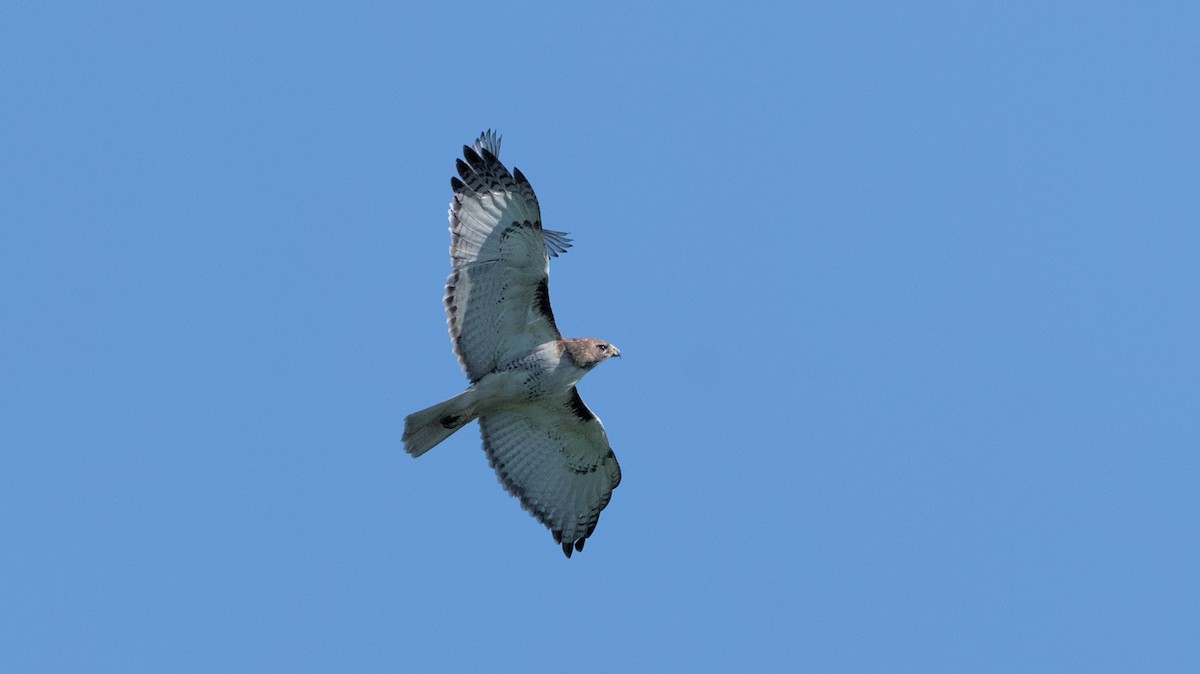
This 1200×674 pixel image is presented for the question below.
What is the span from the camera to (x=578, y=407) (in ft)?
48.8

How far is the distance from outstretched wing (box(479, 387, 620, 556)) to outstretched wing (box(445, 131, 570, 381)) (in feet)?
2.82

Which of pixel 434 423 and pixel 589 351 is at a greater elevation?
pixel 589 351

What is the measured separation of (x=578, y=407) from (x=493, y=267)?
1.77 meters

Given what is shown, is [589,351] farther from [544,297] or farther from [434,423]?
[434,423]

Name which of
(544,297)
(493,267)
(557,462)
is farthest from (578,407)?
(493,267)

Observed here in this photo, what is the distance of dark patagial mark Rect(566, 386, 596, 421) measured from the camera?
48.4 feet

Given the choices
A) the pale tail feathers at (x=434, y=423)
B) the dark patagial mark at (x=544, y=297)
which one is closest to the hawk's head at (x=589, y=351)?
the dark patagial mark at (x=544, y=297)

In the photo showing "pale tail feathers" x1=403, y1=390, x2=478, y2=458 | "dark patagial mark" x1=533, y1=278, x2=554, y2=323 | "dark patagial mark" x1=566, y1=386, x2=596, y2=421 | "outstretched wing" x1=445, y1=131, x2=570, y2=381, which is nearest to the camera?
"outstretched wing" x1=445, y1=131, x2=570, y2=381

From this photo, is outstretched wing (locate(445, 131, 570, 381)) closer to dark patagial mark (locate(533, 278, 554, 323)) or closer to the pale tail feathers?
dark patagial mark (locate(533, 278, 554, 323))

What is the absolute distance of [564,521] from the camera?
15.6 m

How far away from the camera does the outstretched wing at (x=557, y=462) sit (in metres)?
15.0

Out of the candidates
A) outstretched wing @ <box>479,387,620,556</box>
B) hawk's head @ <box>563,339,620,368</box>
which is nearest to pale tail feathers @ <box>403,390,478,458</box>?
outstretched wing @ <box>479,387,620,556</box>

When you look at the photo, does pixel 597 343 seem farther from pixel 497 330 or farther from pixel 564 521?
pixel 564 521

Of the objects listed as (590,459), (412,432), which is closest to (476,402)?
(412,432)
